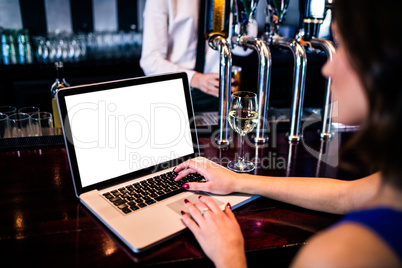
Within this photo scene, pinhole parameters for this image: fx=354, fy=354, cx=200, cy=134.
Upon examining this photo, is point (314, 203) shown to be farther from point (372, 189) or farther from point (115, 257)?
point (115, 257)

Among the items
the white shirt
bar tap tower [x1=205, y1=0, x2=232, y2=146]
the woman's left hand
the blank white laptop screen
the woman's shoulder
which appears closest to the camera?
the woman's shoulder

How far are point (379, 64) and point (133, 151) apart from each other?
747mm

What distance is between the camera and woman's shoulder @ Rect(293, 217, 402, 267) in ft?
1.65

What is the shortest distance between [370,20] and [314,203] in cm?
57

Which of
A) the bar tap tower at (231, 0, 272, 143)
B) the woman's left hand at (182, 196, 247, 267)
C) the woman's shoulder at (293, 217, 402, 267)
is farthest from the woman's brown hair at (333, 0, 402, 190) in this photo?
the bar tap tower at (231, 0, 272, 143)

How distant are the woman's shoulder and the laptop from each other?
14.3 inches

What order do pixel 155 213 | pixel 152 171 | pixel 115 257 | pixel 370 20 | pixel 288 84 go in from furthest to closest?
pixel 288 84 → pixel 152 171 → pixel 155 213 → pixel 115 257 → pixel 370 20

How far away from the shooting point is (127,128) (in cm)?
107

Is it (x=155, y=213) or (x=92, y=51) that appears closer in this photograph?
(x=155, y=213)

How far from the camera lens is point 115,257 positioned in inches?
30.0

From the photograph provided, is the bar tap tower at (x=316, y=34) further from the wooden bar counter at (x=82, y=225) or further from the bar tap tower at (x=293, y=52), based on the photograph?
the wooden bar counter at (x=82, y=225)

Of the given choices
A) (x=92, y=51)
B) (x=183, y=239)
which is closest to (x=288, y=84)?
(x=92, y=51)

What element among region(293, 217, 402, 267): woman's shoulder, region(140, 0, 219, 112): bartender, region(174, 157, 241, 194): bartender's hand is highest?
region(140, 0, 219, 112): bartender

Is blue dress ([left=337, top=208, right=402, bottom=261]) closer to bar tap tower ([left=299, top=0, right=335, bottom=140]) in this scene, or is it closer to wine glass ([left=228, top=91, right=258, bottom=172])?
wine glass ([left=228, top=91, right=258, bottom=172])
